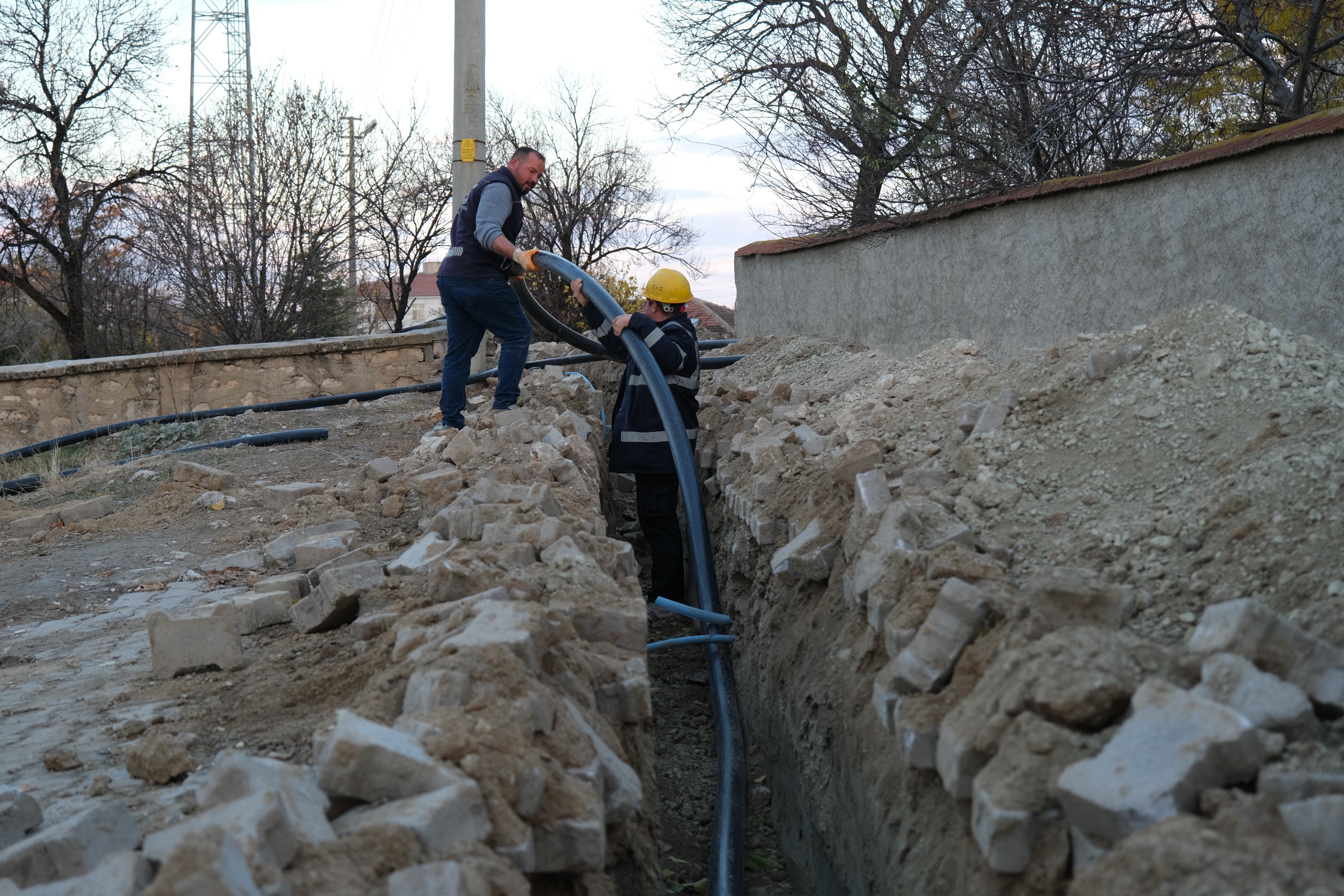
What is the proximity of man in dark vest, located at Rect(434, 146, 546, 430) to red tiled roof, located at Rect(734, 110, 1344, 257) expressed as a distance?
110 inches

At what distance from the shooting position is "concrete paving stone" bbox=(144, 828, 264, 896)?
4.96 ft

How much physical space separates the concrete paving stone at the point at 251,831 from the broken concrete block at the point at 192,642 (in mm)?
1461

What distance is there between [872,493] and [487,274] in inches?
126

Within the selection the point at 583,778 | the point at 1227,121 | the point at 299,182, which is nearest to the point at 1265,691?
the point at 583,778

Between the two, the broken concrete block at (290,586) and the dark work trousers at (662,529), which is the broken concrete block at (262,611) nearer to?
the broken concrete block at (290,586)

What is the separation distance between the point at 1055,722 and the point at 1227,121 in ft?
23.6

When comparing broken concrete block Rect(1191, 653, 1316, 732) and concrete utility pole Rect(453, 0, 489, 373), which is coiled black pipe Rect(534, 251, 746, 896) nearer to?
broken concrete block Rect(1191, 653, 1316, 732)

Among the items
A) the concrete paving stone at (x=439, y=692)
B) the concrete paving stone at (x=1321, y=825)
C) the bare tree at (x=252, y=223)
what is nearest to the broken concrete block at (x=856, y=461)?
the concrete paving stone at (x=439, y=692)

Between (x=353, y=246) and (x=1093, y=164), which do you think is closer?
(x=1093, y=164)

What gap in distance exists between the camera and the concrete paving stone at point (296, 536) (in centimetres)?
436

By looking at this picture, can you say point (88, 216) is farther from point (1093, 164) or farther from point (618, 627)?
point (618, 627)

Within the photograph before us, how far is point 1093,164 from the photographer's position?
7656mm

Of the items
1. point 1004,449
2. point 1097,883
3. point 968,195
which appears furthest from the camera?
point 968,195

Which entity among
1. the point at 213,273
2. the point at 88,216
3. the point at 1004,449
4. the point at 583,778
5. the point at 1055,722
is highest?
the point at 88,216
